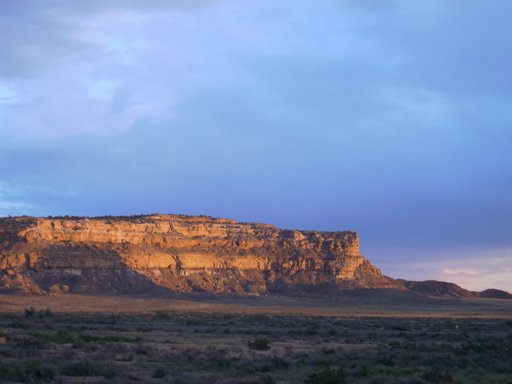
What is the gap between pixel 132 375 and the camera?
2014 centimetres

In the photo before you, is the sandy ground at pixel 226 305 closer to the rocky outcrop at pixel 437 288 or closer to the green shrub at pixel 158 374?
the rocky outcrop at pixel 437 288

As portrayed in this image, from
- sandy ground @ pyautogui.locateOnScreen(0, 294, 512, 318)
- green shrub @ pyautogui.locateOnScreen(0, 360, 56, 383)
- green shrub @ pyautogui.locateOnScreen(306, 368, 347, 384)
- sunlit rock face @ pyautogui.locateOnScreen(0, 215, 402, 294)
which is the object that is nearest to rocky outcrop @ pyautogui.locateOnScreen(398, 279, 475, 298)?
sunlit rock face @ pyautogui.locateOnScreen(0, 215, 402, 294)

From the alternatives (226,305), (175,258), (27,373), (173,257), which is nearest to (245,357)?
(27,373)

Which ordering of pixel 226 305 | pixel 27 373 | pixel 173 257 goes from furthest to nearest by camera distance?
pixel 173 257
pixel 226 305
pixel 27 373

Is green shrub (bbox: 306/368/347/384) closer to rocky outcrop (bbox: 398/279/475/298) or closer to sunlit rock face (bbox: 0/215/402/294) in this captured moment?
sunlit rock face (bbox: 0/215/402/294)

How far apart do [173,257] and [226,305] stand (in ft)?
64.7

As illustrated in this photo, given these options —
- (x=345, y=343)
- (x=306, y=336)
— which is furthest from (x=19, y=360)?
(x=306, y=336)

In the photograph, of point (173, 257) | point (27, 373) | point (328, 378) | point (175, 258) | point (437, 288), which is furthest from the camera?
point (437, 288)

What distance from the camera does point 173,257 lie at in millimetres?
101875

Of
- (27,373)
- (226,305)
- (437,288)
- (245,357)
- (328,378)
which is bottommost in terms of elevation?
(27,373)

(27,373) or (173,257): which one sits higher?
(173,257)

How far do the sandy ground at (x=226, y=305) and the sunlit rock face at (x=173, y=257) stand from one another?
6.87 m

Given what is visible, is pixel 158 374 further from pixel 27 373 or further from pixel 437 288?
pixel 437 288

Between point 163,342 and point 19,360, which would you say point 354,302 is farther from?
point 19,360
